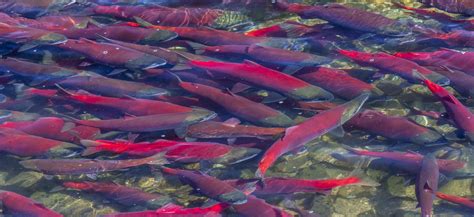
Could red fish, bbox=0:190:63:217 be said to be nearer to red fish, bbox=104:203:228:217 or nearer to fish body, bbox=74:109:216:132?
red fish, bbox=104:203:228:217

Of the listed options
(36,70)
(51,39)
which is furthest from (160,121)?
(51,39)

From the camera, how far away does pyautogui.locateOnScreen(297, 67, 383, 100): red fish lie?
4.80m

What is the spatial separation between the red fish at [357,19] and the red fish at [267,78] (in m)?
1.10

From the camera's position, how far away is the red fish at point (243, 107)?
14.7 ft

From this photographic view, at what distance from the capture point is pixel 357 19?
555 centimetres

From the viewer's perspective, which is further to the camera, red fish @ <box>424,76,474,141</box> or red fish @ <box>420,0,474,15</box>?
red fish @ <box>420,0,474,15</box>

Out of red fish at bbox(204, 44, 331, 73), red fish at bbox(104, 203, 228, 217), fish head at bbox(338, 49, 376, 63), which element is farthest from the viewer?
fish head at bbox(338, 49, 376, 63)

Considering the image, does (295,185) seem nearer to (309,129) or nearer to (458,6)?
(309,129)

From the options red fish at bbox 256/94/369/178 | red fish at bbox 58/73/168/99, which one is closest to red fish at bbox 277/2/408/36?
red fish at bbox 256/94/369/178

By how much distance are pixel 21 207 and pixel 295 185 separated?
70.4 inches

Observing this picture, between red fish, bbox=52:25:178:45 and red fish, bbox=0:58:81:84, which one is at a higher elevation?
red fish, bbox=52:25:178:45

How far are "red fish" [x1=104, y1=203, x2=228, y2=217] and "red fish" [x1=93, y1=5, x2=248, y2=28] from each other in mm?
2544

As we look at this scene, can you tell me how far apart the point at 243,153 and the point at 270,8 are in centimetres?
264

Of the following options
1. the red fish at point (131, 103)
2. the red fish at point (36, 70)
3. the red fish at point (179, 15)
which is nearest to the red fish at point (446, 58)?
the red fish at point (179, 15)
